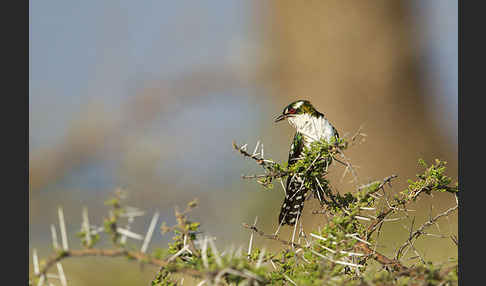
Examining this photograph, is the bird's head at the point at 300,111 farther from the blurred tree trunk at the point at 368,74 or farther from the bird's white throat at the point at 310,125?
the blurred tree trunk at the point at 368,74

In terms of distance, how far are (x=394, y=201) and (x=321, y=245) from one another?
897mm

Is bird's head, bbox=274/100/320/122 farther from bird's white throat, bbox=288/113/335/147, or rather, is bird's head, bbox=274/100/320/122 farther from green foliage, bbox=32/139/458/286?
Answer: green foliage, bbox=32/139/458/286

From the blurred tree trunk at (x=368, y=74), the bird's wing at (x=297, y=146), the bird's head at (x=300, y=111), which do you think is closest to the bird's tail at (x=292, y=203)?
the bird's wing at (x=297, y=146)

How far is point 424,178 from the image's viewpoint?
3227 millimetres

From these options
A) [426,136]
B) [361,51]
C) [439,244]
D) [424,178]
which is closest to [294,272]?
[424,178]

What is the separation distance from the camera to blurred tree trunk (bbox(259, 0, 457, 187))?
1210 centimetres

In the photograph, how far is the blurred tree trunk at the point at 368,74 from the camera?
476 inches

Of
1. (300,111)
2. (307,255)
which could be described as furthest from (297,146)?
(307,255)

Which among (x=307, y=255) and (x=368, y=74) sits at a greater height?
(x=368, y=74)

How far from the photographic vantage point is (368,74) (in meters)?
12.2

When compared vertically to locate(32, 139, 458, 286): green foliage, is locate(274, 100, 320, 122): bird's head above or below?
above

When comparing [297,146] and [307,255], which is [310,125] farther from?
[307,255]

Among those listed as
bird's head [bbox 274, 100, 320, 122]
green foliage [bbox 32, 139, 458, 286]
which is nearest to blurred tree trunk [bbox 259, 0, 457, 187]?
bird's head [bbox 274, 100, 320, 122]

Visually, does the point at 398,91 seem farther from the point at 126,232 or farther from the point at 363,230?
the point at 126,232
